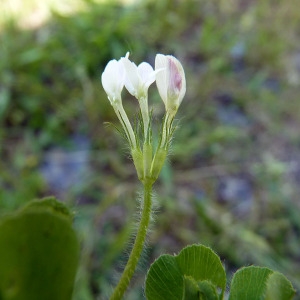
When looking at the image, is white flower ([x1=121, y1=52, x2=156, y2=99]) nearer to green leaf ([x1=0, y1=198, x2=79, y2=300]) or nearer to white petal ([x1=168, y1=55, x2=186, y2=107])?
white petal ([x1=168, y1=55, x2=186, y2=107])

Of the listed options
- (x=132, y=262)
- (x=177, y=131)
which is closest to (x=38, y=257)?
(x=132, y=262)

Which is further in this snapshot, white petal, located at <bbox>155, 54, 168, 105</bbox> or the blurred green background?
the blurred green background

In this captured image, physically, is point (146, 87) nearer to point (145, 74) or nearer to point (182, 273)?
point (145, 74)

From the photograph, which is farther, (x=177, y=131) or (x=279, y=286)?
(x=177, y=131)

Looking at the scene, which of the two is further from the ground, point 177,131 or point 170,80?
point 170,80

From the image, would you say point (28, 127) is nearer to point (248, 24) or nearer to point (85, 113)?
point (85, 113)

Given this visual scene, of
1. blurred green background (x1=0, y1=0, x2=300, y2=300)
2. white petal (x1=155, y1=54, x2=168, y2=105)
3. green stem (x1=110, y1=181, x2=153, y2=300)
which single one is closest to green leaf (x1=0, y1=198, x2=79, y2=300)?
green stem (x1=110, y1=181, x2=153, y2=300)

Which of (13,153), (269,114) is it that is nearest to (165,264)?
(13,153)

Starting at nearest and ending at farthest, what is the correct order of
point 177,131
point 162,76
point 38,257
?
point 38,257 < point 162,76 < point 177,131
